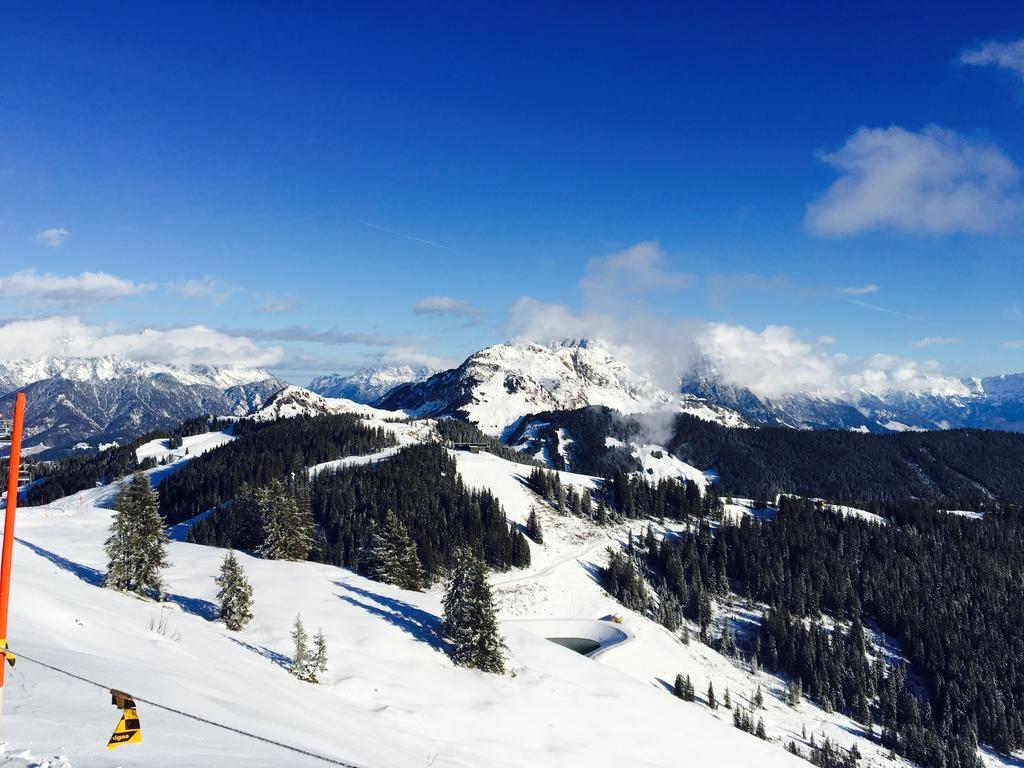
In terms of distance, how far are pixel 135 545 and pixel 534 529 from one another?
92.9m

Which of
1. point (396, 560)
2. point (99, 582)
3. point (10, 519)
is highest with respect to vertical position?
point (10, 519)

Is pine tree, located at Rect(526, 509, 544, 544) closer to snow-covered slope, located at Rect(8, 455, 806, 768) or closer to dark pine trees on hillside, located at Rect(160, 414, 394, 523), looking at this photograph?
snow-covered slope, located at Rect(8, 455, 806, 768)

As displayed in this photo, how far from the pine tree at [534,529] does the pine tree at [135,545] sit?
291 feet

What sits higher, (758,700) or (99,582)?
(99,582)

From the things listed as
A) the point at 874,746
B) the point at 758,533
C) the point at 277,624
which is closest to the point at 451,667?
the point at 277,624

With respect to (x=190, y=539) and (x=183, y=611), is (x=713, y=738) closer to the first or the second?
(x=183, y=611)

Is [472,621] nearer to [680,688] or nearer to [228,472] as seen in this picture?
[680,688]

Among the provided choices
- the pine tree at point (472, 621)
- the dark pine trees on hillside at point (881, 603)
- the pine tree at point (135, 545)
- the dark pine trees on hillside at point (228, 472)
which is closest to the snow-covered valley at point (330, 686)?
the pine tree at point (472, 621)

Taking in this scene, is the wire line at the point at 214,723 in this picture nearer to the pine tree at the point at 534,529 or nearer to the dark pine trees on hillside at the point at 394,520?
the dark pine trees on hillside at the point at 394,520

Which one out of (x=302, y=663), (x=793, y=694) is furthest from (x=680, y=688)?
(x=302, y=663)

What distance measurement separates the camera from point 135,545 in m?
48.9

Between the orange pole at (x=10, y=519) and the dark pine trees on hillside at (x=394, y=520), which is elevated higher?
the orange pole at (x=10, y=519)

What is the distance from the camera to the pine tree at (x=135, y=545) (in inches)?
1892

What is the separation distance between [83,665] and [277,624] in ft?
94.3
